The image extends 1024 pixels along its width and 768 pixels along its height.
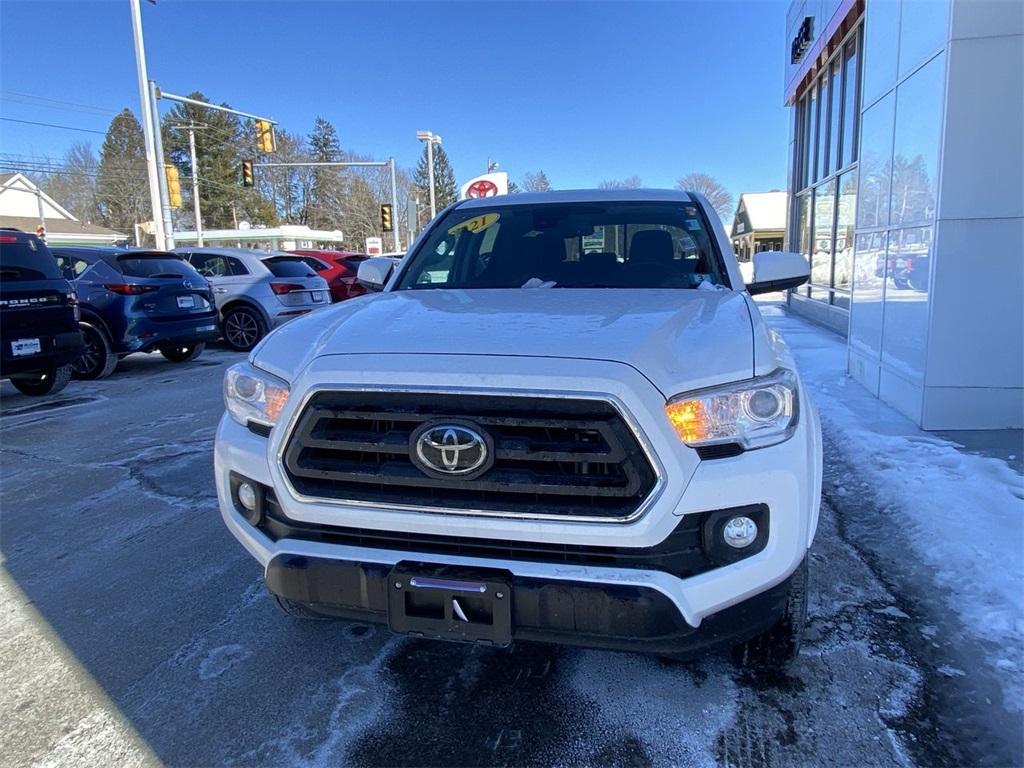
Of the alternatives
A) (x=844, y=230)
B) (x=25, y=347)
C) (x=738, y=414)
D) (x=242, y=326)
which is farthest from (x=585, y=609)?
(x=844, y=230)

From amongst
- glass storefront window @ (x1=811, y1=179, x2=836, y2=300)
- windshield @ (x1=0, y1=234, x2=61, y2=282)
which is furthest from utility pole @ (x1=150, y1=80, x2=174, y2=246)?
glass storefront window @ (x1=811, y1=179, x2=836, y2=300)

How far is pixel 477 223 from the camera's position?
151 inches

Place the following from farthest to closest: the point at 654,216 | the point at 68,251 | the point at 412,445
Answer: the point at 68,251, the point at 654,216, the point at 412,445

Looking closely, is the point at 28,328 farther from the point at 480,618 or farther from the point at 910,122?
the point at 910,122

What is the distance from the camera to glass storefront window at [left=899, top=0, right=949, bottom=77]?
5021 millimetres

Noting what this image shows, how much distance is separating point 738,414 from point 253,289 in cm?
1091

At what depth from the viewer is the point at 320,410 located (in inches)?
81.7

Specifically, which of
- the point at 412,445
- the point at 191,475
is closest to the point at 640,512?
the point at 412,445

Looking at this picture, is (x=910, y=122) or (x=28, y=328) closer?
(x=910, y=122)

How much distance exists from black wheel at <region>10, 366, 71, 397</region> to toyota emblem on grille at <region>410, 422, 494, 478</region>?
7813 millimetres

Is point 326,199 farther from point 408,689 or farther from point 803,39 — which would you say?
point 408,689

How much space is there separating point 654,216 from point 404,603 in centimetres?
244

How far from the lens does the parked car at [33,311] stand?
6.86m

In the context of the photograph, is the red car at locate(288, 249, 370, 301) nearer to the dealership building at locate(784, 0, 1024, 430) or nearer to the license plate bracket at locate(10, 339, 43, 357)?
the license plate bracket at locate(10, 339, 43, 357)
